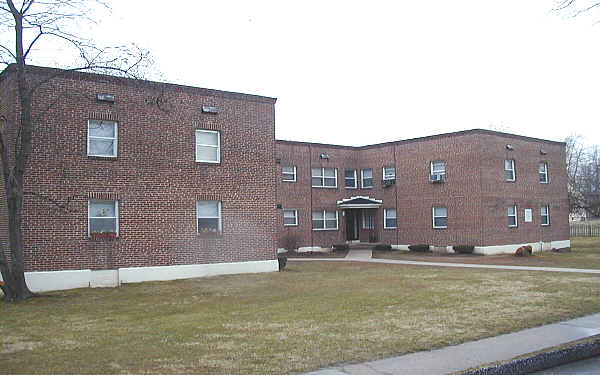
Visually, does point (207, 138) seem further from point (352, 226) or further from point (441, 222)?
point (352, 226)

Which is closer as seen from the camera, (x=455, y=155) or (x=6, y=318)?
(x=6, y=318)

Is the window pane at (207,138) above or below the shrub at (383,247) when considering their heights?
above

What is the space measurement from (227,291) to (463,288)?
6.83m

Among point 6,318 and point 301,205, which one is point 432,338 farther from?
point 301,205

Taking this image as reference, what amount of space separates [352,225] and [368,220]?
1.26m

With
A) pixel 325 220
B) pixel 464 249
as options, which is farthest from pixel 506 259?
pixel 325 220

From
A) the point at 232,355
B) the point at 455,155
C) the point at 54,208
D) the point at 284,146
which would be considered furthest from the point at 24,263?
the point at 455,155

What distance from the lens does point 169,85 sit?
67.5 ft

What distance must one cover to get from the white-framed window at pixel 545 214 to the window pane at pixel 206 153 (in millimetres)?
22665

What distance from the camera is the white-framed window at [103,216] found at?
1891 cm

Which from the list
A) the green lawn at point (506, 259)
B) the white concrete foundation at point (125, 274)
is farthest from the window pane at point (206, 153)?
the green lawn at point (506, 259)

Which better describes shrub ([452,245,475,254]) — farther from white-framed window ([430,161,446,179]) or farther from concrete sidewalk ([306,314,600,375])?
concrete sidewalk ([306,314,600,375])

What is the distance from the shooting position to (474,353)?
8.74 metres

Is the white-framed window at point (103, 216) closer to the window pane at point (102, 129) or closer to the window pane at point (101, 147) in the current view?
the window pane at point (101, 147)
